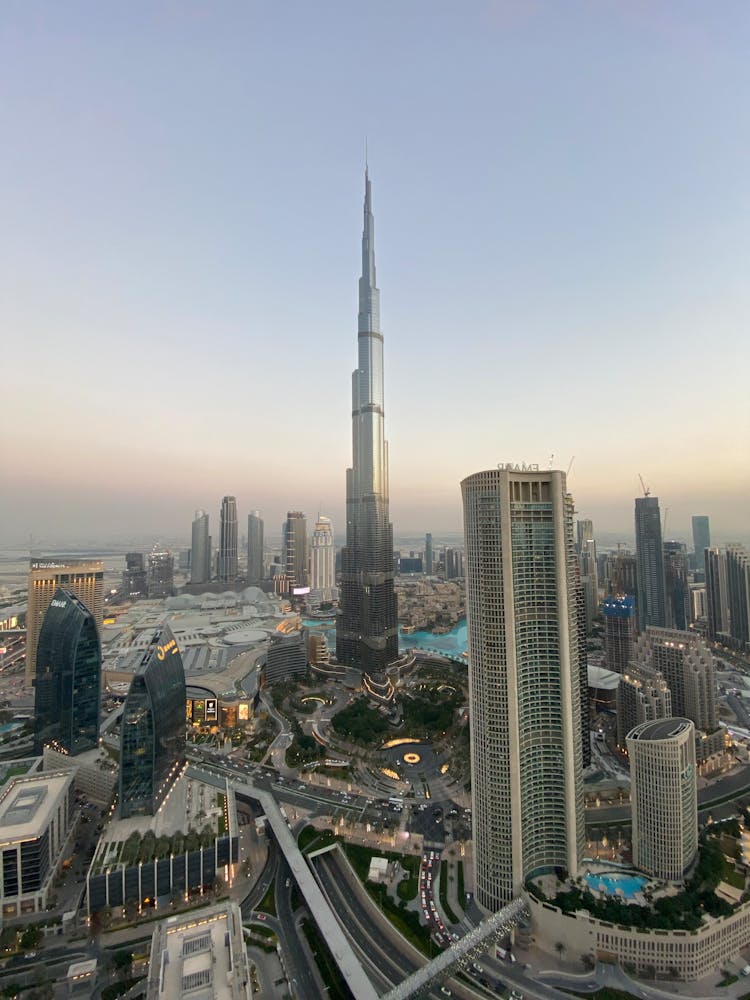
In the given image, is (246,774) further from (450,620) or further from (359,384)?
(450,620)

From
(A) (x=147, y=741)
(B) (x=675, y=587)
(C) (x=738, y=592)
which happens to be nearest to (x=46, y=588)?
(A) (x=147, y=741)

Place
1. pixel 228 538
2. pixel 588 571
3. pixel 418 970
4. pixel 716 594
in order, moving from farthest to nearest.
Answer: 1. pixel 228 538
2. pixel 588 571
3. pixel 716 594
4. pixel 418 970

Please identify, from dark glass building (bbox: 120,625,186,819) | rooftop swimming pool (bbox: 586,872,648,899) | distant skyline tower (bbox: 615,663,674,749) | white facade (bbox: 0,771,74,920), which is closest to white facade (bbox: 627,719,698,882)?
rooftop swimming pool (bbox: 586,872,648,899)

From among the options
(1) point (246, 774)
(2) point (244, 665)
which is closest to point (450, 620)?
(2) point (244, 665)

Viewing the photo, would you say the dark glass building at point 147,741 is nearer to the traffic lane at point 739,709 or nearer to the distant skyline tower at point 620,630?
the distant skyline tower at point 620,630

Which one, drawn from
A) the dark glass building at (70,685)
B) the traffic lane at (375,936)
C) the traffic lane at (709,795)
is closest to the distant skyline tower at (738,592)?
the traffic lane at (709,795)

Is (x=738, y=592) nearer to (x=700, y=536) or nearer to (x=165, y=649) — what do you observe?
(x=700, y=536)
